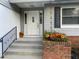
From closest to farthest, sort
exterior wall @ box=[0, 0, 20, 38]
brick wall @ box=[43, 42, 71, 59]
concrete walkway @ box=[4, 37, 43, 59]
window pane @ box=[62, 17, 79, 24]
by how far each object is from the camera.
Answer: brick wall @ box=[43, 42, 71, 59] < concrete walkway @ box=[4, 37, 43, 59] < exterior wall @ box=[0, 0, 20, 38] < window pane @ box=[62, 17, 79, 24]

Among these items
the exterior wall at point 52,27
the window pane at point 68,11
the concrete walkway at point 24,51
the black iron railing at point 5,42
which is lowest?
the concrete walkway at point 24,51

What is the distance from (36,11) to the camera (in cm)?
1622

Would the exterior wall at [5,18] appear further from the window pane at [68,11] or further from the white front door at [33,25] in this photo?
the window pane at [68,11]

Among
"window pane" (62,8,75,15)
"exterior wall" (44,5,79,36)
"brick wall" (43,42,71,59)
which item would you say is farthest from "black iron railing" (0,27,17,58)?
"window pane" (62,8,75,15)

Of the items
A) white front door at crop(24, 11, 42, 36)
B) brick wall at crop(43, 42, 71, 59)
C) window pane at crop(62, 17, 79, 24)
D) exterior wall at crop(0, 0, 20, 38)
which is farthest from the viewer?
white front door at crop(24, 11, 42, 36)

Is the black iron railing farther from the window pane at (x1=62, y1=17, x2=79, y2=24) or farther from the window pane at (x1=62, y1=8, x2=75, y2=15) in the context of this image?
the window pane at (x1=62, y1=8, x2=75, y2=15)

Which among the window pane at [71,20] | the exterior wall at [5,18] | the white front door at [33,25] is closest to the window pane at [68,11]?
the window pane at [71,20]

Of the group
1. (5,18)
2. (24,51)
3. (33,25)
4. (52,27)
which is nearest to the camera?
(24,51)

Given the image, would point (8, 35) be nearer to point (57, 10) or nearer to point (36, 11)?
point (57, 10)

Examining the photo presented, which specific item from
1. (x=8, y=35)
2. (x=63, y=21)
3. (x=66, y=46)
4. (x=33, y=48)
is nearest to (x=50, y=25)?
(x=63, y=21)

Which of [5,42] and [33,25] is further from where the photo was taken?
[33,25]

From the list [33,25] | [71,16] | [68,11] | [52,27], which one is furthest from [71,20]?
[33,25]

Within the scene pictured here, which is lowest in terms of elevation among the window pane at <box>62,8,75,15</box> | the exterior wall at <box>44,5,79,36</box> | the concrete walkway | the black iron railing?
the concrete walkway

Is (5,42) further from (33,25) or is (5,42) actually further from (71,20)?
(33,25)
